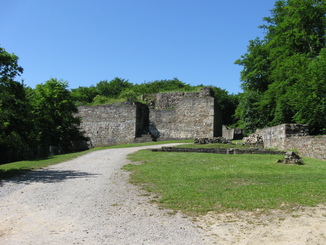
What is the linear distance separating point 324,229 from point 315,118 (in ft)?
61.8

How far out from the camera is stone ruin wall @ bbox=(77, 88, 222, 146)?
30.8 m

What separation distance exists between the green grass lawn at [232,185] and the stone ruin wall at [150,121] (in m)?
18.0

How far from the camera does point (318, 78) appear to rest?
68.3 feet

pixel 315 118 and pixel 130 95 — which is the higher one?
pixel 130 95

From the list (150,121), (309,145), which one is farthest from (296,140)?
(150,121)

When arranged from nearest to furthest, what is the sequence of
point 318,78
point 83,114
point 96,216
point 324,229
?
point 324,229 → point 96,216 → point 318,78 → point 83,114

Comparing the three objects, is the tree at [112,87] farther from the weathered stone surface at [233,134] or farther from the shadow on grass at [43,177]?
the shadow on grass at [43,177]

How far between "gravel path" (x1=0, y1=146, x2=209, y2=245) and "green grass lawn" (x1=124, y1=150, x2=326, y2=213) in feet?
2.38

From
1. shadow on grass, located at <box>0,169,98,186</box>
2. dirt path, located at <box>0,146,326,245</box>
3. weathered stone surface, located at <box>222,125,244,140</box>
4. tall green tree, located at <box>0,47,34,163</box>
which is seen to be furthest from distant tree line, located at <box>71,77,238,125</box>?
dirt path, located at <box>0,146,326,245</box>

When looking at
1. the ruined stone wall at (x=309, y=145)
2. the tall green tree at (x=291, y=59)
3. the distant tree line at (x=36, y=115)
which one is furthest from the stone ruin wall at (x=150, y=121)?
the ruined stone wall at (x=309, y=145)

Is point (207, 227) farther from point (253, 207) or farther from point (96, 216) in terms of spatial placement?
point (96, 216)

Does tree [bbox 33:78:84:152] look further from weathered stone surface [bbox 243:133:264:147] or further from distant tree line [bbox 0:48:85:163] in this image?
weathered stone surface [bbox 243:133:264:147]

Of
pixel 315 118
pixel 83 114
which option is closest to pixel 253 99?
pixel 315 118

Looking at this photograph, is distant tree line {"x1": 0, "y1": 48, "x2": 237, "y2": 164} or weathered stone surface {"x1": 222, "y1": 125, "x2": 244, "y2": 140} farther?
weathered stone surface {"x1": 222, "y1": 125, "x2": 244, "y2": 140}
